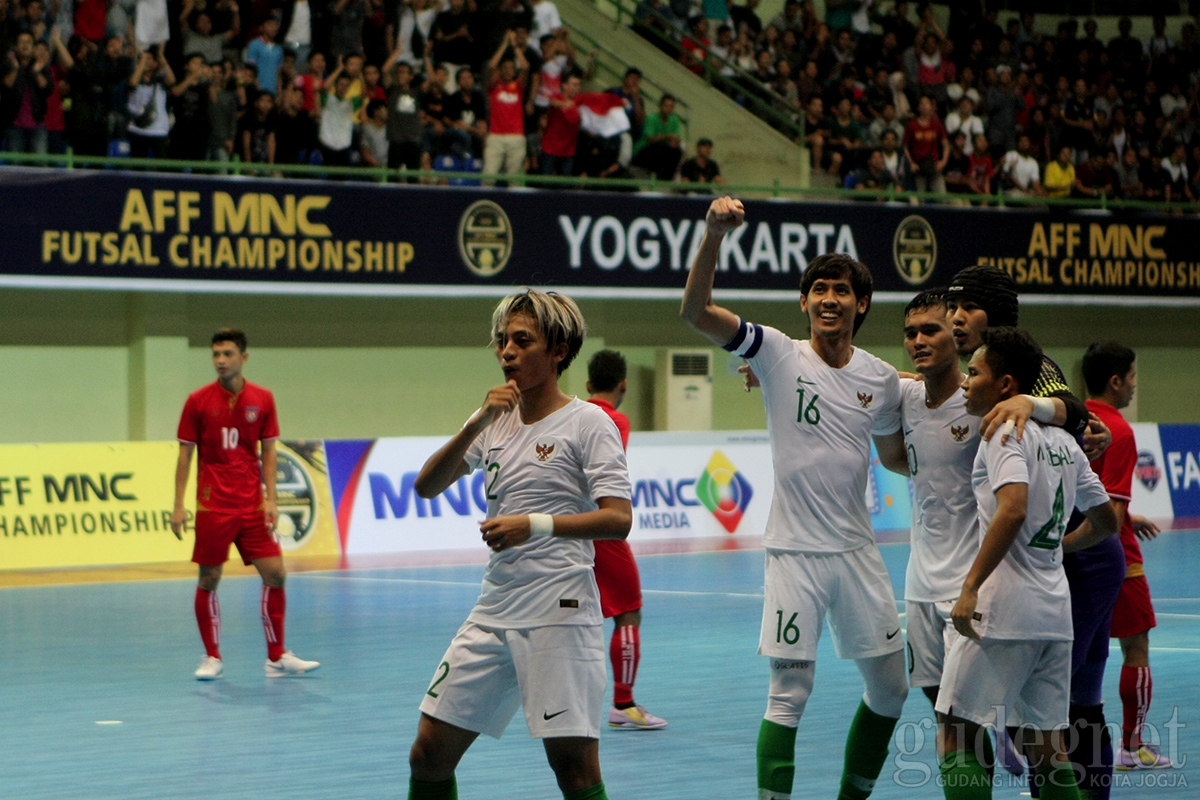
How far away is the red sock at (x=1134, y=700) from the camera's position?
25.2 feet

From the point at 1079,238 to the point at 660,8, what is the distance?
7916 mm

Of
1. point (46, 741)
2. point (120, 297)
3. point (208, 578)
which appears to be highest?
point (120, 297)

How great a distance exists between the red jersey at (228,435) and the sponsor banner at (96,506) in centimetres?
672

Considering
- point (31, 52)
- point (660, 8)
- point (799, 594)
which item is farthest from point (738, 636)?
point (660, 8)

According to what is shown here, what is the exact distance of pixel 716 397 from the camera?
1039 inches

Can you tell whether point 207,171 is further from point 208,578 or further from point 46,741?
point 46,741

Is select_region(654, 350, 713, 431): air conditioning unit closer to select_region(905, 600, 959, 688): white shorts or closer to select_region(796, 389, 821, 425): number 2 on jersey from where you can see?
select_region(796, 389, 821, 425): number 2 on jersey

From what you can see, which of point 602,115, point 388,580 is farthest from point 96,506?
point 602,115

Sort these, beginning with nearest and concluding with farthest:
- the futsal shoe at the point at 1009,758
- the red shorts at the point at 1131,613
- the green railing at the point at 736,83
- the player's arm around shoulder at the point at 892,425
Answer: the player's arm around shoulder at the point at 892,425 → the futsal shoe at the point at 1009,758 → the red shorts at the point at 1131,613 → the green railing at the point at 736,83

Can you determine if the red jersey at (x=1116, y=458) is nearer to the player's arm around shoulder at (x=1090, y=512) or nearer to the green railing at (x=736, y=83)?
the player's arm around shoulder at (x=1090, y=512)

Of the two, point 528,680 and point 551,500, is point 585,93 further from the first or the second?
point 528,680

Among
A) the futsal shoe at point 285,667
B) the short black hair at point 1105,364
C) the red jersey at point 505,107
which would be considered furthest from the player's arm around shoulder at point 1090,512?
the red jersey at point 505,107

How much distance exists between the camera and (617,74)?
25.7 metres

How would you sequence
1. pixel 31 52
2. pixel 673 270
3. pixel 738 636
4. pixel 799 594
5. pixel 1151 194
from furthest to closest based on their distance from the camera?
1. pixel 1151 194
2. pixel 673 270
3. pixel 31 52
4. pixel 738 636
5. pixel 799 594
